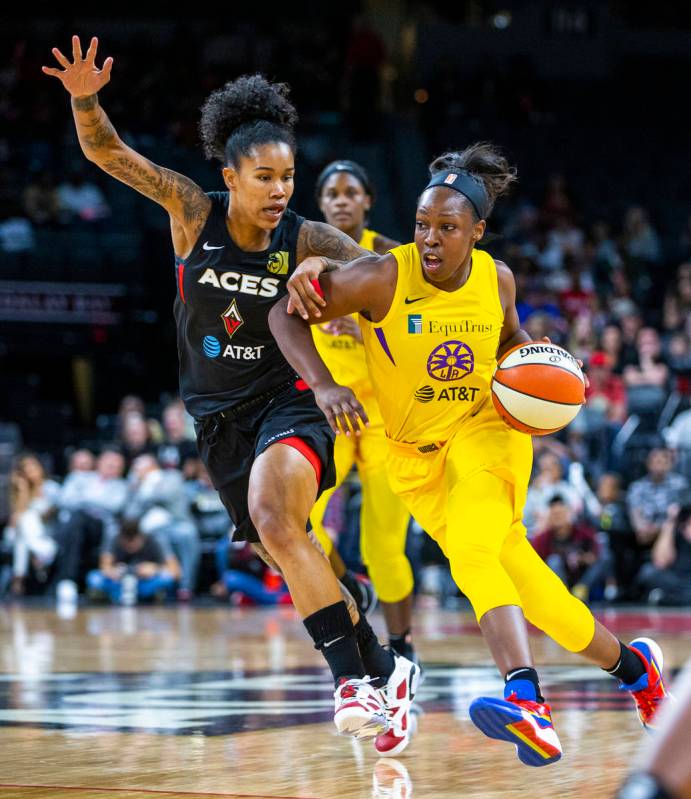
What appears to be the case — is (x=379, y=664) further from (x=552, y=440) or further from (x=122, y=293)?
(x=122, y=293)

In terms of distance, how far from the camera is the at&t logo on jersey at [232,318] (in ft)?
14.9

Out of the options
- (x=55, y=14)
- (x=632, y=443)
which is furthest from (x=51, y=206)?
(x=632, y=443)

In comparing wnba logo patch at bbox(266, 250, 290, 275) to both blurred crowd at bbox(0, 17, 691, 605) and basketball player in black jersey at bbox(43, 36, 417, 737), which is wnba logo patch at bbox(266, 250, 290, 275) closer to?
basketball player in black jersey at bbox(43, 36, 417, 737)

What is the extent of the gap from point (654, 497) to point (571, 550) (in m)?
0.82

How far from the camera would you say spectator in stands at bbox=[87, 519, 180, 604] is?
12492 millimetres

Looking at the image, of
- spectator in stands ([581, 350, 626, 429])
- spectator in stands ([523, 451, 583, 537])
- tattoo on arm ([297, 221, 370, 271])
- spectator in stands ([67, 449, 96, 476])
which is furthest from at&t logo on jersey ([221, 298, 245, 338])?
spectator in stands ([67, 449, 96, 476])

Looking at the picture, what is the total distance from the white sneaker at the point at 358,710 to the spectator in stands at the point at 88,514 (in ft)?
29.3

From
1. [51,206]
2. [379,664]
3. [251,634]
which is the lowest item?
[251,634]

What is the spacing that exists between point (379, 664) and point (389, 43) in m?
16.7

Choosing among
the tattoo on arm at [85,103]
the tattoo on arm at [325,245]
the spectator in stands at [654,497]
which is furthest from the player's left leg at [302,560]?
the spectator in stands at [654,497]

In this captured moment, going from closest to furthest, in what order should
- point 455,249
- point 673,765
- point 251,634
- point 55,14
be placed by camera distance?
point 673,765, point 455,249, point 251,634, point 55,14

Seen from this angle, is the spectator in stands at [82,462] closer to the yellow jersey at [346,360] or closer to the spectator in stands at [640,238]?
the spectator in stands at [640,238]

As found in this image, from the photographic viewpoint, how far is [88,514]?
42.5ft

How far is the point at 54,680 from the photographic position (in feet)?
20.4
